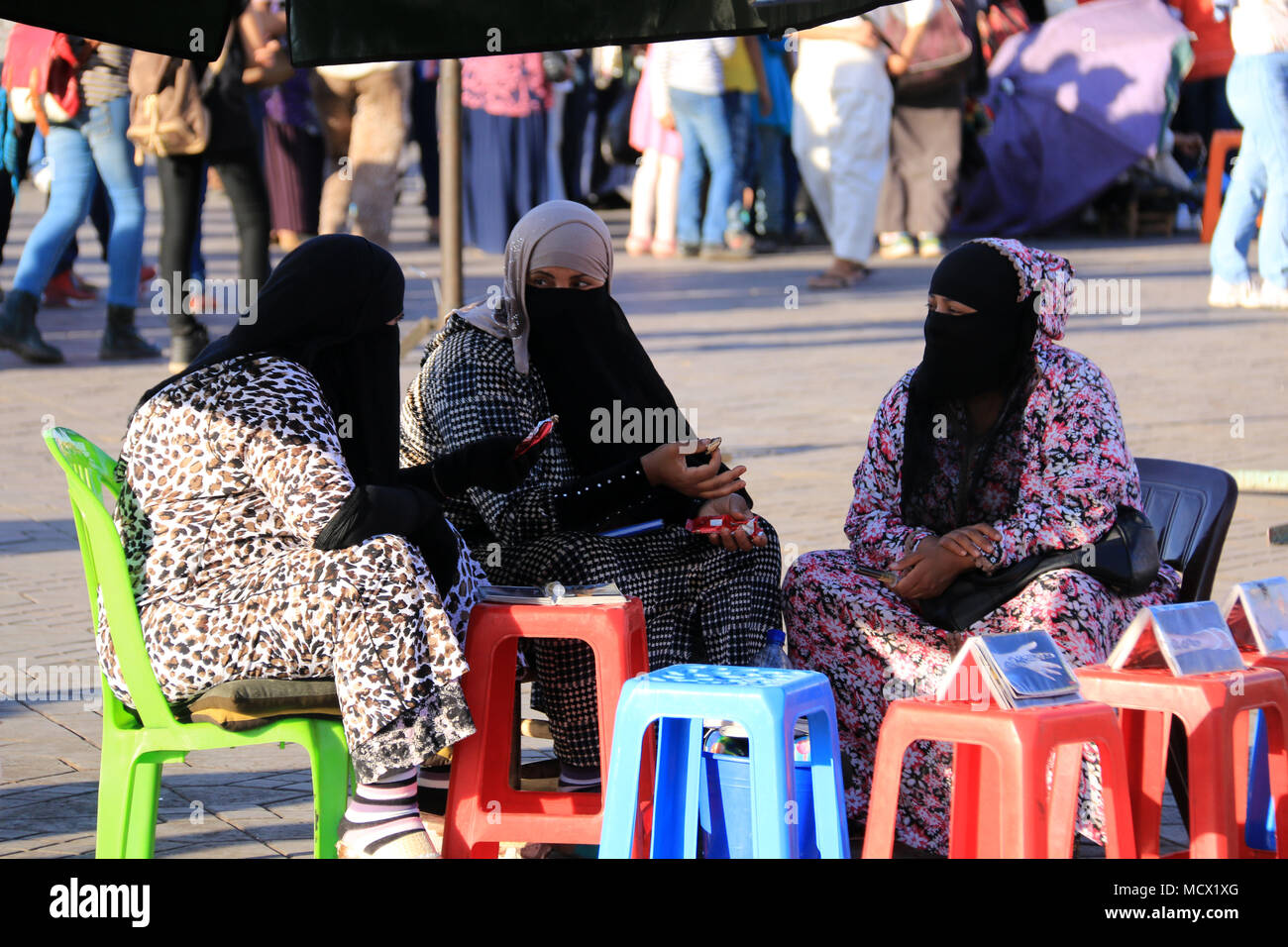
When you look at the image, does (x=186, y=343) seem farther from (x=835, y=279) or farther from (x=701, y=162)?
(x=701, y=162)

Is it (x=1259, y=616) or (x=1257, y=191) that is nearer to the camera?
(x=1259, y=616)

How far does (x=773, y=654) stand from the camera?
4043 millimetres

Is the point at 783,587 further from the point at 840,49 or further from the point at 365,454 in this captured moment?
the point at 840,49

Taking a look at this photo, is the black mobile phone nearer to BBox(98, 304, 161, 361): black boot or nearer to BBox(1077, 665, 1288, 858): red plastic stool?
BBox(1077, 665, 1288, 858): red plastic stool

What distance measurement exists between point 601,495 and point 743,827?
0.99 meters

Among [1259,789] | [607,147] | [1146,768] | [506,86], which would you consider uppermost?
[506,86]

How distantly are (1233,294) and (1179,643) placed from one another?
29.1 feet

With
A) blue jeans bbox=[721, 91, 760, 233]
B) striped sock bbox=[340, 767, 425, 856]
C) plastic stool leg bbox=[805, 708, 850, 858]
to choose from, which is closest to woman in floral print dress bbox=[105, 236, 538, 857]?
striped sock bbox=[340, 767, 425, 856]

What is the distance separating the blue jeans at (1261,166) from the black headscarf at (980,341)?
721 cm

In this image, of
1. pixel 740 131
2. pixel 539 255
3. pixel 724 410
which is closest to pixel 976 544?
pixel 539 255

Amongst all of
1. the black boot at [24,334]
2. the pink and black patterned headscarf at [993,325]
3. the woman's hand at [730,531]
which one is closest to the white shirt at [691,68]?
the black boot at [24,334]

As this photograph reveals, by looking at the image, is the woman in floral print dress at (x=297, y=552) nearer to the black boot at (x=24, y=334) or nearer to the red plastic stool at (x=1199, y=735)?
the red plastic stool at (x=1199, y=735)

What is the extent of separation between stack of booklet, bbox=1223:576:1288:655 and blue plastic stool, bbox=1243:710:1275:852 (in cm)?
15

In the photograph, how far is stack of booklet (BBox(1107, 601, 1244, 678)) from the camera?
3223 mm
